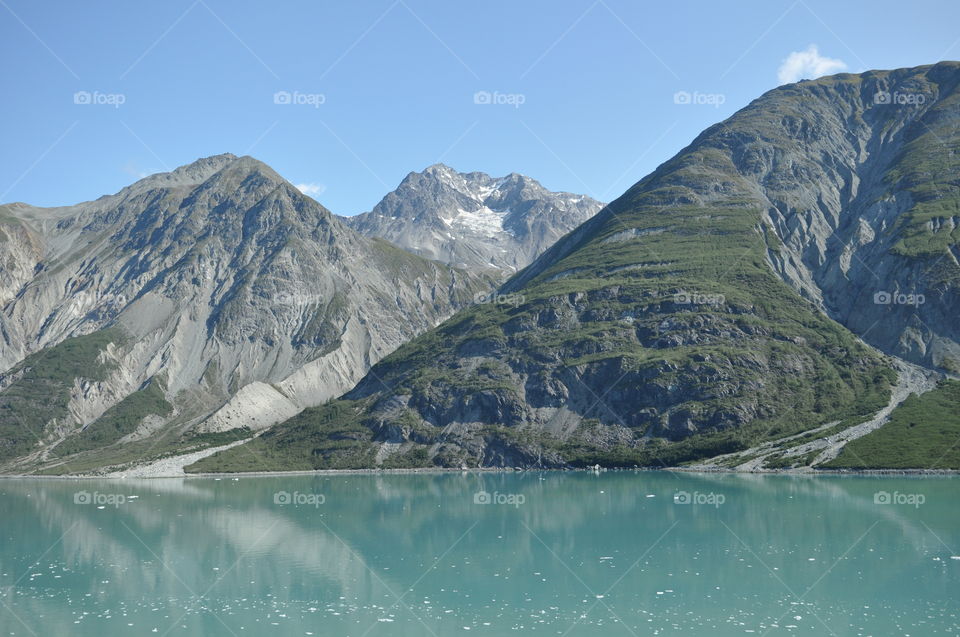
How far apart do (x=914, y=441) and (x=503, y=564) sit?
349 ft

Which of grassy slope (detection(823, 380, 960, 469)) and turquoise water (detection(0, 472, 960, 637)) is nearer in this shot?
turquoise water (detection(0, 472, 960, 637))

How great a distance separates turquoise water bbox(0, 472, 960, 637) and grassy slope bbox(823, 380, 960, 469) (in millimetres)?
17263

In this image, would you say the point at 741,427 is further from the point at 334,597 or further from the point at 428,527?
the point at 334,597

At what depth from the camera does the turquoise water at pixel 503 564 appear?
4622 centimetres

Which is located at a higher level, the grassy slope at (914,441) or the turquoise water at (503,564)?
the grassy slope at (914,441)

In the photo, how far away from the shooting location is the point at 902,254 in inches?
7869

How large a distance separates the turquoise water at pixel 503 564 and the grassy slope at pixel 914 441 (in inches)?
680

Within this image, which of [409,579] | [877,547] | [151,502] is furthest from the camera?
[151,502]

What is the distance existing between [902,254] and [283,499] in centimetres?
16482

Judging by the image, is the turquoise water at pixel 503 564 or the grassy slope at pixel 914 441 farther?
the grassy slope at pixel 914 441

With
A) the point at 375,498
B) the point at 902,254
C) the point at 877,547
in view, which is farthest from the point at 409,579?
the point at 902,254

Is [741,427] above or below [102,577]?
above

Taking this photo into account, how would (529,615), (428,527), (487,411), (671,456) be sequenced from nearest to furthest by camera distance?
(529,615) < (428,527) < (671,456) < (487,411)

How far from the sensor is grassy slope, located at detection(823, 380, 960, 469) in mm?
132500
